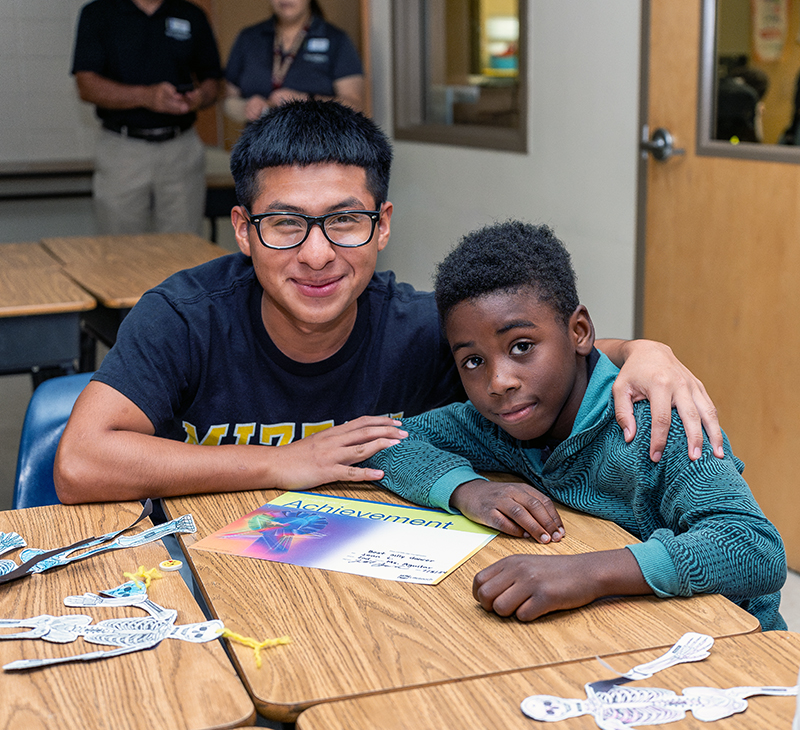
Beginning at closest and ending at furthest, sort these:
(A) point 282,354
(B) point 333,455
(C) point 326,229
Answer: (B) point 333,455 < (C) point 326,229 < (A) point 282,354

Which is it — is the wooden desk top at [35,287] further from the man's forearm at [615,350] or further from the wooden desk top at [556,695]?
the wooden desk top at [556,695]

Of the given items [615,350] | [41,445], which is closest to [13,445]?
[41,445]

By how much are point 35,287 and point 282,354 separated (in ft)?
4.65

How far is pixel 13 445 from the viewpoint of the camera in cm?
377

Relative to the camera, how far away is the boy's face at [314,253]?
4.75 feet

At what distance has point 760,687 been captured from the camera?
2.64 ft

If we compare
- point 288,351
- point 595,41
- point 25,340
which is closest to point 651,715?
point 288,351

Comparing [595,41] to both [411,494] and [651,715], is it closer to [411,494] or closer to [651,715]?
[411,494]

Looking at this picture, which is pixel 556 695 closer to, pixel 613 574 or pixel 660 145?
pixel 613 574

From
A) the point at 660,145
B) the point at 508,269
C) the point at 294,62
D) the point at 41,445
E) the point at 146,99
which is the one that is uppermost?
the point at 294,62

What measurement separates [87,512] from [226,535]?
231mm

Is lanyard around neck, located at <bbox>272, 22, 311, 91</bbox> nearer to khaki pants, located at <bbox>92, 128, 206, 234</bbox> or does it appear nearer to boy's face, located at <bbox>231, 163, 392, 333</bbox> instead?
khaki pants, located at <bbox>92, 128, 206, 234</bbox>

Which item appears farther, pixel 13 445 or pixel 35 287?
pixel 13 445

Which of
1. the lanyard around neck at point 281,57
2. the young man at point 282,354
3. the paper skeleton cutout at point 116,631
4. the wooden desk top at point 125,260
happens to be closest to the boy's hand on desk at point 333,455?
the young man at point 282,354
